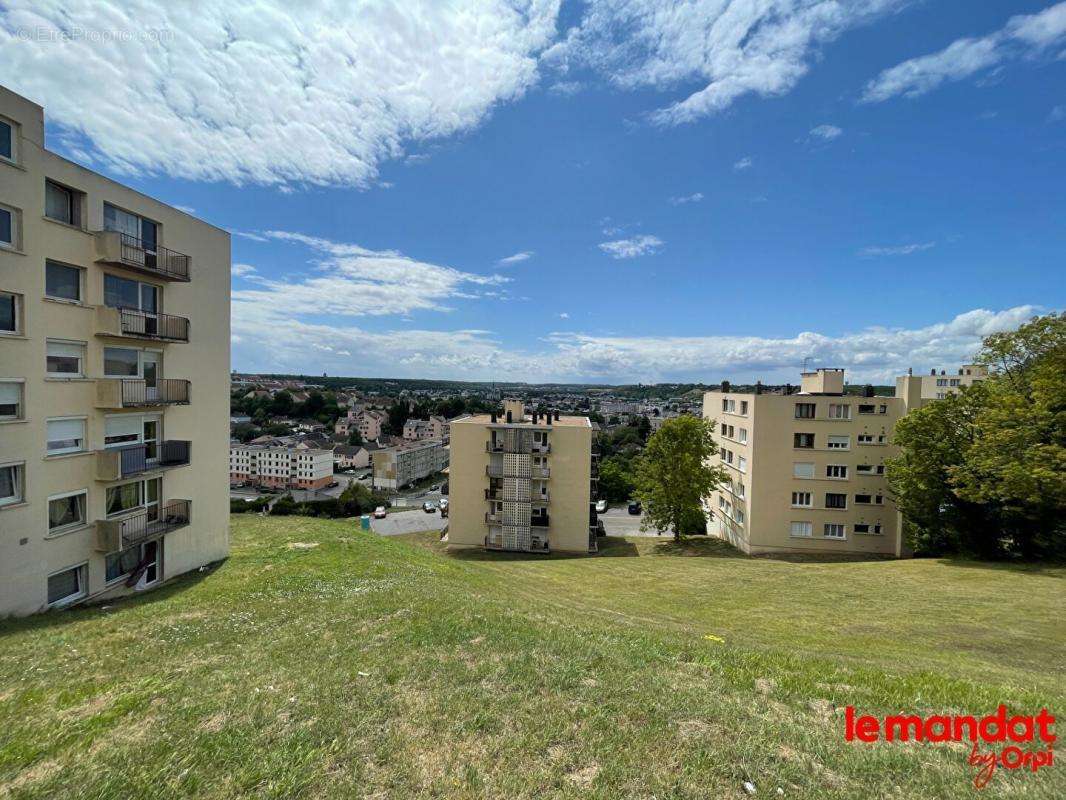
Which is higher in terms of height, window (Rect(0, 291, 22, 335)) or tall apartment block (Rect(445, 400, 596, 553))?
window (Rect(0, 291, 22, 335))

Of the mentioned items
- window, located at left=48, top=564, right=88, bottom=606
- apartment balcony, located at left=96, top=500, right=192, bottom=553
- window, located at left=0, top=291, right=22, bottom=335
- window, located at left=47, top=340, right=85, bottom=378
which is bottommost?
window, located at left=48, top=564, right=88, bottom=606

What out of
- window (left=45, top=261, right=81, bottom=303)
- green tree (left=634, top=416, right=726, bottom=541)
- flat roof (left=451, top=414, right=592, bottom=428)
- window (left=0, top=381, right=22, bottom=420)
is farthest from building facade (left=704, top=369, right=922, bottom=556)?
window (left=0, top=381, right=22, bottom=420)

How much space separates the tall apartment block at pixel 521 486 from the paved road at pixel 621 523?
11.8m

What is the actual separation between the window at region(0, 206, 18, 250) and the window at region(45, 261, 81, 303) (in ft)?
2.95

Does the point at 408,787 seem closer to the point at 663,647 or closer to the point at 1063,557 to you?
the point at 663,647

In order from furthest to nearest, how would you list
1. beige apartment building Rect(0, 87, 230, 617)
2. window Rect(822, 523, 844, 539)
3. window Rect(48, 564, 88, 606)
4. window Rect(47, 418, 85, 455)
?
1. window Rect(822, 523, 844, 539)
2. window Rect(48, 564, 88, 606)
3. window Rect(47, 418, 85, 455)
4. beige apartment building Rect(0, 87, 230, 617)

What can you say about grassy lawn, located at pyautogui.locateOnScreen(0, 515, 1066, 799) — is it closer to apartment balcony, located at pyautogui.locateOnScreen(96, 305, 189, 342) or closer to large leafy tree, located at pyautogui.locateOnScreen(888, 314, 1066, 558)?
apartment balcony, located at pyautogui.locateOnScreen(96, 305, 189, 342)

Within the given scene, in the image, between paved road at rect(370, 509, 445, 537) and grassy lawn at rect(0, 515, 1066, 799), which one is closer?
grassy lawn at rect(0, 515, 1066, 799)

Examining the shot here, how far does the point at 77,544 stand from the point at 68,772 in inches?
484

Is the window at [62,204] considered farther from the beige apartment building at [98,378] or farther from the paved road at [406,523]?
the paved road at [406,523]

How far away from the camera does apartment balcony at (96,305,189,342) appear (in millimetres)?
13992

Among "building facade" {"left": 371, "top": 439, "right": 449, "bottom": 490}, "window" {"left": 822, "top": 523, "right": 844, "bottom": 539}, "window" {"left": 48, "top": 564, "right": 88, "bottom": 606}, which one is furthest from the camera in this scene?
"building facade" {"left": 371, "top": 439, "right": 449, "bottom": 490}

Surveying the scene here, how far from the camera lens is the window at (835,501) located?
32.4 meters

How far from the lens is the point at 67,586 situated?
13.9 m
